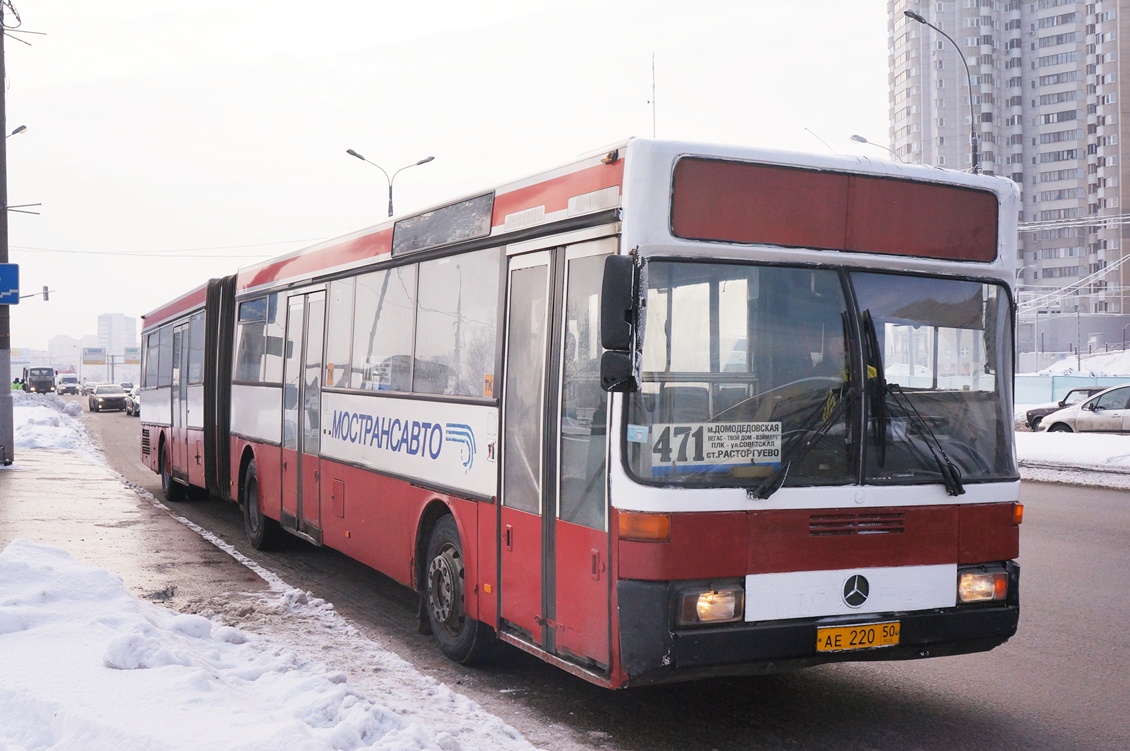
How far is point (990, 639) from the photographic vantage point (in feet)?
19.1

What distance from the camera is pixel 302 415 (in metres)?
10.5

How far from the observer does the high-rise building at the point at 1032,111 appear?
12188 cm

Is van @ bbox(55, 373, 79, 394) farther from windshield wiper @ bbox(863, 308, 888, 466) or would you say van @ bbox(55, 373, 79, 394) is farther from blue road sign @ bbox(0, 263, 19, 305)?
windshield wiper @ bbox(863, 308, 888, 466)

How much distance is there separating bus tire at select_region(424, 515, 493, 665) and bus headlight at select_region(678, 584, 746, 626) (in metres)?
2.03

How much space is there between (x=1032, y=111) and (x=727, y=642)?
139324mm

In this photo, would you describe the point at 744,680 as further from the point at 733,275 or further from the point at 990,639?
the point at 733,275

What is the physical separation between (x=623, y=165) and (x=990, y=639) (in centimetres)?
300

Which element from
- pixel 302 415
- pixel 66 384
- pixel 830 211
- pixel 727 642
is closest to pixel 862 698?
pixel 727 642

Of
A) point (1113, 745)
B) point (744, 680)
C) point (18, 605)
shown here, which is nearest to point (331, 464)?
point (18, 605)

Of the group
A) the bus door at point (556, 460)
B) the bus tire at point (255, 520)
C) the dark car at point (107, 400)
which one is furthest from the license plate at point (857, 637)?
the dark car at point (107, 400)

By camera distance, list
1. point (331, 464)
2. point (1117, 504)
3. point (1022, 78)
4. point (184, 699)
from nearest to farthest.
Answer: point (184, 699), point (331, 464), point (1117, 504), point (1022, 78)

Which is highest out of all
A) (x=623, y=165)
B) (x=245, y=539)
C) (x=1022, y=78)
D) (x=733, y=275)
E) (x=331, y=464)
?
(x=1022, y=78)

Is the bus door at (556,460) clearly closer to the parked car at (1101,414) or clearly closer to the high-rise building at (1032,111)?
the parked car at (1101,414)

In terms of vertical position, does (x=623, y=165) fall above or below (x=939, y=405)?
above
